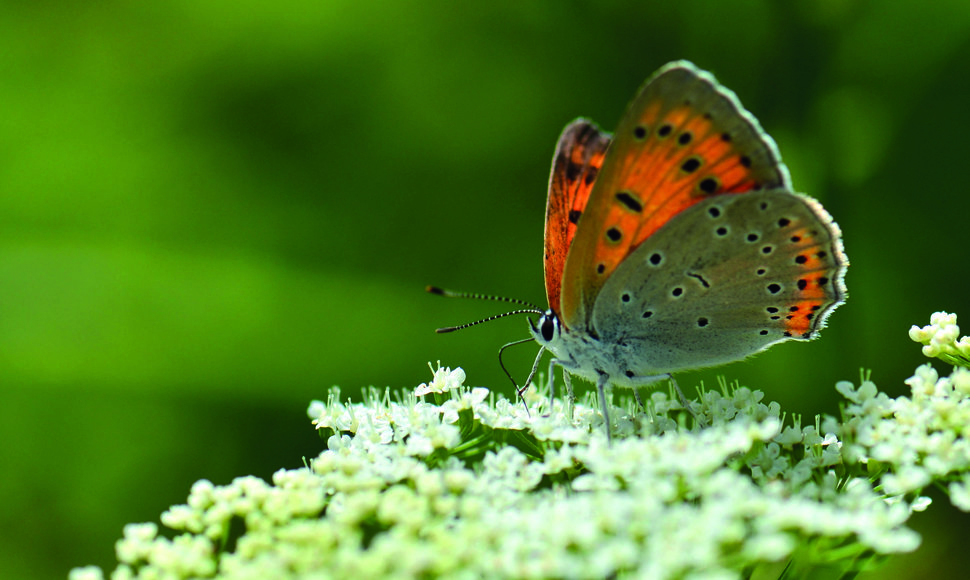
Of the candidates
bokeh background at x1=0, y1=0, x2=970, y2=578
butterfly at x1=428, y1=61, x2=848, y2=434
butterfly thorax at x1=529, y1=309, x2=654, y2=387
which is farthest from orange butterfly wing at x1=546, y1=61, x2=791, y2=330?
bokeh background at x1=0, y1=0, x2=970, y2=578

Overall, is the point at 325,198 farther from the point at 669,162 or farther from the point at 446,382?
the point at 669,162

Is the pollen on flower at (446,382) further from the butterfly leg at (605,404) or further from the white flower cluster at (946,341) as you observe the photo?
the white flower cluster at (946,341)

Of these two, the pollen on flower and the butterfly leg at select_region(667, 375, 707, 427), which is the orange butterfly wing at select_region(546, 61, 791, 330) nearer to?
the butterfly leg at select_region(667, 375, 707, 427)

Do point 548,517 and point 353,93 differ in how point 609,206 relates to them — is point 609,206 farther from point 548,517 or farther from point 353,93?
point 353,93

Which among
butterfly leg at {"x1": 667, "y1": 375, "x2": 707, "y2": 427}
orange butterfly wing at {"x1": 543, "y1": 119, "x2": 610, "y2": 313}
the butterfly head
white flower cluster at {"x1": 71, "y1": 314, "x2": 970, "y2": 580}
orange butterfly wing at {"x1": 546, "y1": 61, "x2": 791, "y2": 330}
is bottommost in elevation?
white flower cluster at {"x1": 71, "y1": 314, "x2": 970, "y2": 580}

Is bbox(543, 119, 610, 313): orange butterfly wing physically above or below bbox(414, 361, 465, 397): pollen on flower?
above

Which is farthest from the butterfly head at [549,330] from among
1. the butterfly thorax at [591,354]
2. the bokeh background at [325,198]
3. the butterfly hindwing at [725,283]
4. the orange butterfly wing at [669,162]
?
the bokeh background at [325,198]
